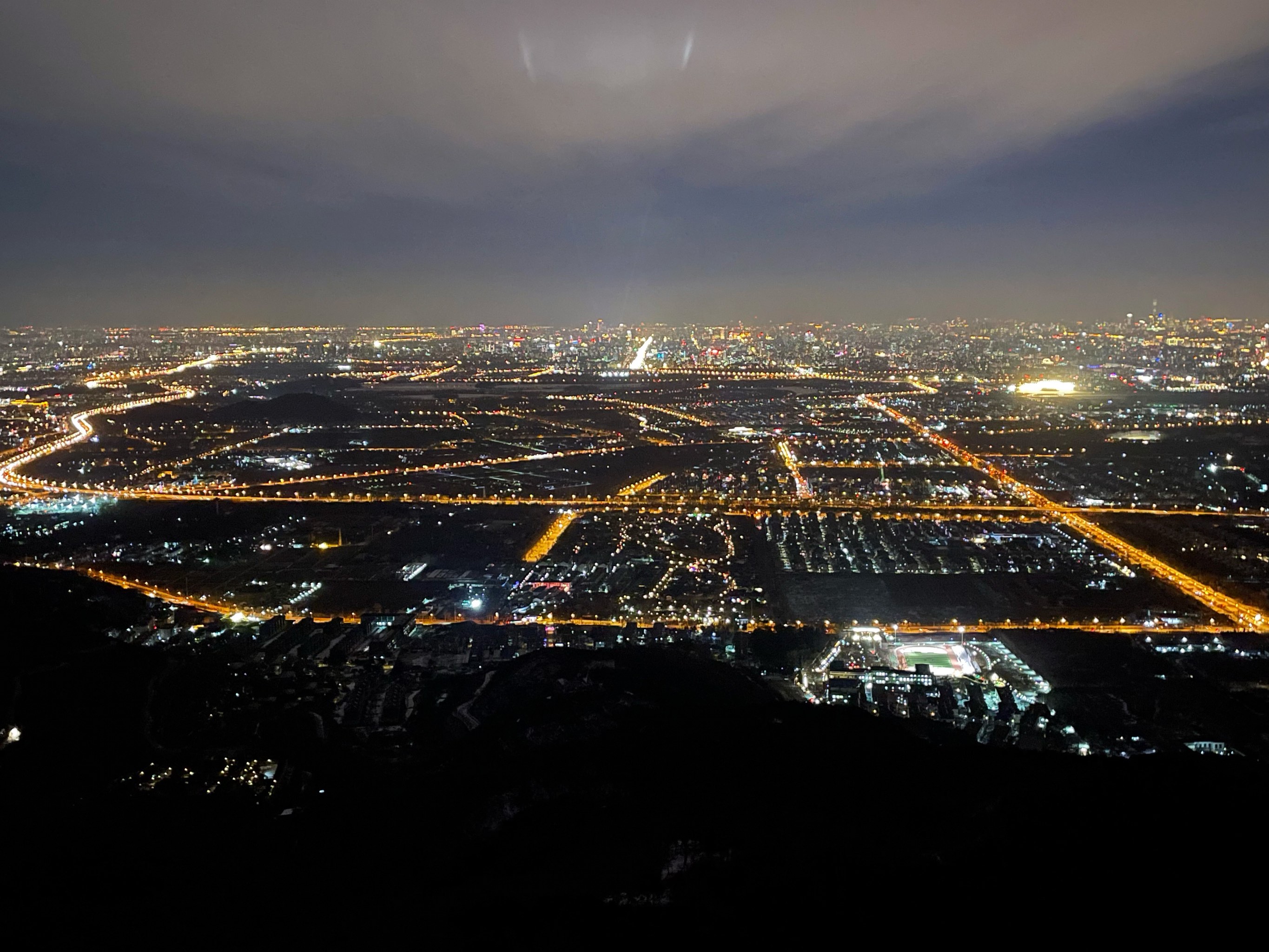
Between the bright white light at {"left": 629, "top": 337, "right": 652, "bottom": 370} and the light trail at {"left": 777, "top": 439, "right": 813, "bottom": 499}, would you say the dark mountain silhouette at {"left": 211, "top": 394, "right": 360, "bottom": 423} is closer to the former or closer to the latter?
the light trail at {"left": 777, "top": 439, "right": 813, "bottom": 499}

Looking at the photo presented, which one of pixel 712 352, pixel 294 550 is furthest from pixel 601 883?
pixel 712 352

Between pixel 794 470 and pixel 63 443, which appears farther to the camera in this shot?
pixel 63 443

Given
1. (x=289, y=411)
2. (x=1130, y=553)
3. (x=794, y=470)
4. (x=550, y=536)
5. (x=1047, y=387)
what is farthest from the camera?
(x=1047, y=387)

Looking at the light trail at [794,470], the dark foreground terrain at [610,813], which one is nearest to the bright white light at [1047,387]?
the light trail at [794,470]

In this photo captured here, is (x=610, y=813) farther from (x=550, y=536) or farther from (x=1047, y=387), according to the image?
(x=1047, y=387)

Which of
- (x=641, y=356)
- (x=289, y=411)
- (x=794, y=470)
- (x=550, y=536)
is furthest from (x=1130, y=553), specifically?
(x=641, y=356)

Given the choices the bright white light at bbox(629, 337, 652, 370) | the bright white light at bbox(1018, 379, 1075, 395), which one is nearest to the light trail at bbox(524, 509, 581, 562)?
the bright white light at bbox(1018, 379, 1075, 395)

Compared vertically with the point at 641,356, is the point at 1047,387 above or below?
above
